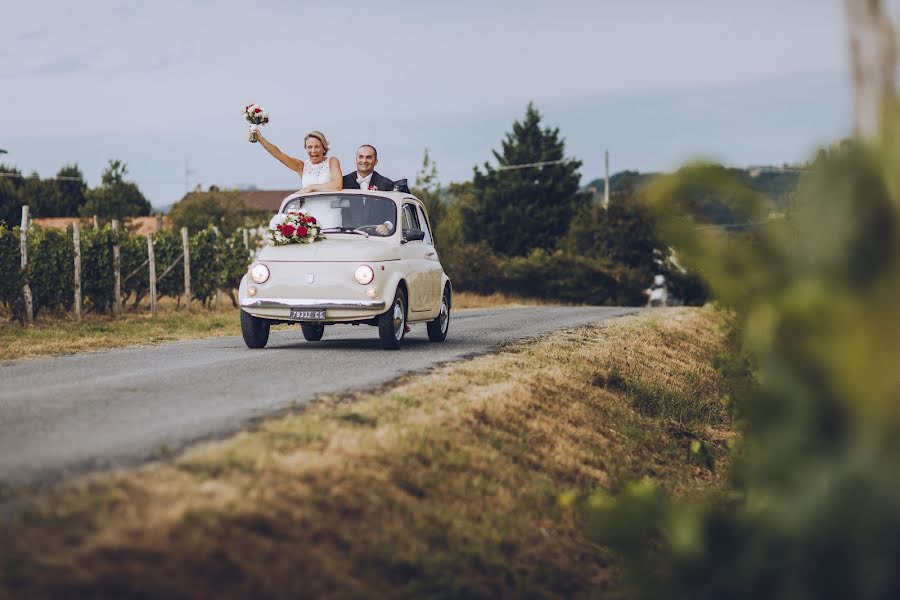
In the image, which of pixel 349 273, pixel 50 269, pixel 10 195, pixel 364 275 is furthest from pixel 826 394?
pixel 10 195

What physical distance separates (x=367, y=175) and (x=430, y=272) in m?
1.68

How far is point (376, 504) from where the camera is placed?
6.19 meters

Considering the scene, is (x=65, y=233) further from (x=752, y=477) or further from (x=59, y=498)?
(x=752, y=477)

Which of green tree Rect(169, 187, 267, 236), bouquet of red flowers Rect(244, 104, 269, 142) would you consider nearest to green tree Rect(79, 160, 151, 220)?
green tree Rect(169, 187, 267, 236)

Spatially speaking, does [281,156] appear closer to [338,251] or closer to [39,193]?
[338,251]

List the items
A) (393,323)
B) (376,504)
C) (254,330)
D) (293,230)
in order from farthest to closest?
1. (254,330)
2. (293,230)
3. (393,323)
4. (376,504)

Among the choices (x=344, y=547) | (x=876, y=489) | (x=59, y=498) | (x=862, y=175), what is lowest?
(x=344, y=547)

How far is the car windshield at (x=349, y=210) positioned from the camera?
13.6 metres

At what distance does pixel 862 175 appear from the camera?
372 cm

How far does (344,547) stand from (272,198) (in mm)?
129330

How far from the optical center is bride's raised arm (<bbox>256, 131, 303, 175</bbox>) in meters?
15.3

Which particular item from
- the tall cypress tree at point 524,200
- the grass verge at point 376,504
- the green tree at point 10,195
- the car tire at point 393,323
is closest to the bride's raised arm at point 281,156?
the car tire at point 393,323

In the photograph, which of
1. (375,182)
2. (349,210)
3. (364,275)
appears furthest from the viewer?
(375,182)

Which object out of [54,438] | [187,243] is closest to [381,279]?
[54,438]
